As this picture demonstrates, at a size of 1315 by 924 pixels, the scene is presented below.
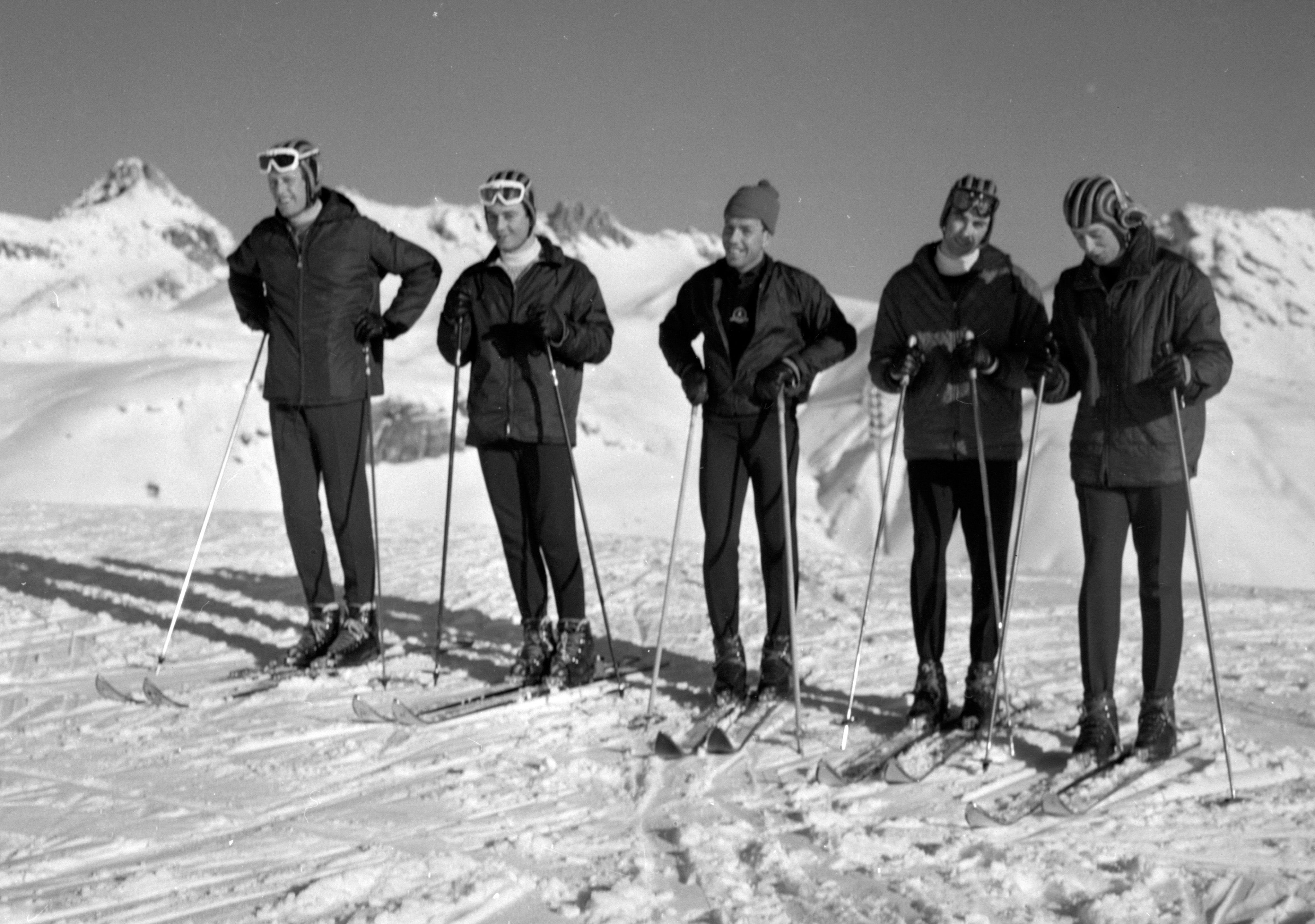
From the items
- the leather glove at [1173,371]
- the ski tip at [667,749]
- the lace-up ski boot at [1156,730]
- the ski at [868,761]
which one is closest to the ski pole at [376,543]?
the ski tip at [667,749]

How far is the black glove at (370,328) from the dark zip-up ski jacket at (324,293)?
0.11 ft

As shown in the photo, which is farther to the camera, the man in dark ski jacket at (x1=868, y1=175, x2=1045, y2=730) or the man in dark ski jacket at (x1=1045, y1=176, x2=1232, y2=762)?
the man in dark ski jacket at (x1=868, y1=175, x2=1045, y2=730)

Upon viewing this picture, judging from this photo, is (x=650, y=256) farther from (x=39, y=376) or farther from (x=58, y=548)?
(x=58, y=548)

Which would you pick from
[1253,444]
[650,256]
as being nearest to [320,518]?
[1253,444]

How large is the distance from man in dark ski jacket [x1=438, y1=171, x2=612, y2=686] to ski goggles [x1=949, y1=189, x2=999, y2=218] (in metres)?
1.64

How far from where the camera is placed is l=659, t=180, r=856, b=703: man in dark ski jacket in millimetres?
4992

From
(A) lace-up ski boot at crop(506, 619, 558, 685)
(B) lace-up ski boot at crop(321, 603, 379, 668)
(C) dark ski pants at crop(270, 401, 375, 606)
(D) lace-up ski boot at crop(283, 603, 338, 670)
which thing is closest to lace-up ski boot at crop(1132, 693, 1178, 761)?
(A) lace-up ski boot at crop(506, 619, 558, 685)

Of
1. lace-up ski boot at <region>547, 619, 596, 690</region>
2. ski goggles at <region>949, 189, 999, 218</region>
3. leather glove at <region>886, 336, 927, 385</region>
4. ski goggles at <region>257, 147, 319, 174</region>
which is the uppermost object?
ski goggles at <region>257, 147, 319, 174</region>

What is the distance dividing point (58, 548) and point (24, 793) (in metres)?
6.69

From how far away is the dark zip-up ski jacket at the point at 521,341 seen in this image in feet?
17.8

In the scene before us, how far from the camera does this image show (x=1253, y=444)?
186 ft

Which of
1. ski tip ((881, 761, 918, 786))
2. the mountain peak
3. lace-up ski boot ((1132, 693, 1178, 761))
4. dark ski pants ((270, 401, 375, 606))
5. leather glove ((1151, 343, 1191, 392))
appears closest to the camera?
leather glove ((1151, 343, 1191, 392))

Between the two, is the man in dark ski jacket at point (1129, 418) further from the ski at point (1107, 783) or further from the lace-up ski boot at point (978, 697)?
the lace-up ski boot at point (978, 697)

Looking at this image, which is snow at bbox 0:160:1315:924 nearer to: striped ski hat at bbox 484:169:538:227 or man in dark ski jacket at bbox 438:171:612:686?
man in dark ski jacket at bbox 438:171:612:686
